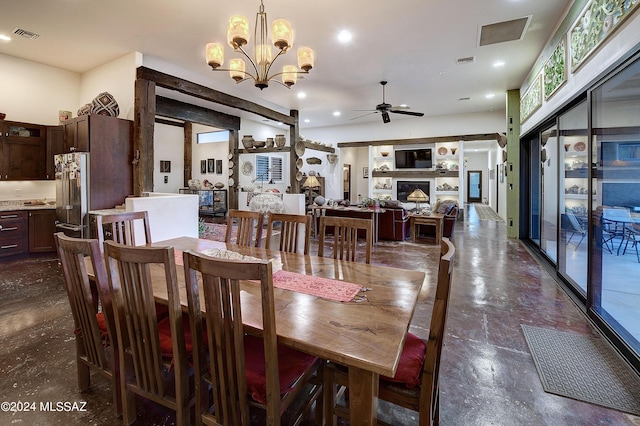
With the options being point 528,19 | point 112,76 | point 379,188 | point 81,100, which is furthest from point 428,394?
point 379,188

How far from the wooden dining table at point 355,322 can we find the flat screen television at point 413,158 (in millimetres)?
9092

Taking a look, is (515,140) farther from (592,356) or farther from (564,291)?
(592,356)

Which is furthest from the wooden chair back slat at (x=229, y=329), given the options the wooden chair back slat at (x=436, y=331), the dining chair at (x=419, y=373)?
the wooden chair back slat at (x=436, y=331)

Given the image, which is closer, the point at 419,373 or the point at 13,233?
the point at 419,373

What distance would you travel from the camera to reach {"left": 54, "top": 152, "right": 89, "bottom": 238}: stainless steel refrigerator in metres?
4.28

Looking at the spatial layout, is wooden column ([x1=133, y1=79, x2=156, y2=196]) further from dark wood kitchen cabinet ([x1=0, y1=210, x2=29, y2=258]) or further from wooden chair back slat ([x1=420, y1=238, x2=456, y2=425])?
wooden chair back slat ([x1=420, y1=238, x2=456, y2=425])

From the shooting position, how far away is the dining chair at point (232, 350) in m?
1.07

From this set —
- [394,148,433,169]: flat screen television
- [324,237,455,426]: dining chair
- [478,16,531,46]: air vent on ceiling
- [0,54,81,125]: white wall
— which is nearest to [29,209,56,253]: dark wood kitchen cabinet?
[0,54,81,125]: white wall

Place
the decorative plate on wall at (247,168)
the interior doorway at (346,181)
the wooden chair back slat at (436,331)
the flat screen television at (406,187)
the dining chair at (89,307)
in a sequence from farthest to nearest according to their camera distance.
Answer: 1. the interior doorway at (346,181)
2. the flat screen television at (406,187)
3. the decorative plate on wall at (247,168)
4. the dining chair at (89,307)
5. the wooden chair back slat at (436,331)

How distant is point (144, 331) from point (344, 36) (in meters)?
4.28

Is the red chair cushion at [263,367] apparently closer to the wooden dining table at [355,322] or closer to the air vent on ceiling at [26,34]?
the wooden dining table at [355,322]

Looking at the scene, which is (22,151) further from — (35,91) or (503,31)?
(503,31)

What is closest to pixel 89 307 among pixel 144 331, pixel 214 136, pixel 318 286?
pixel 144 331

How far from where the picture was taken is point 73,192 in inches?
173
